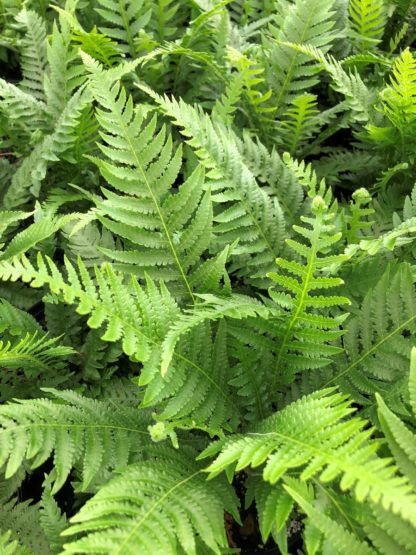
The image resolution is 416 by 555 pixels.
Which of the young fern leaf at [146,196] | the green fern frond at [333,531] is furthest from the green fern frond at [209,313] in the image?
the green fern frond at [333,531]

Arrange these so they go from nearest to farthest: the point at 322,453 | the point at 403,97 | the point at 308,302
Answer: the point at 322,453
the point at 308,302
the point at 403,97

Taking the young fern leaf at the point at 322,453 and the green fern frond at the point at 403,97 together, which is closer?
the young fern leaf at the point at 322,453

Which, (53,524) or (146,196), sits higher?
(146,196)

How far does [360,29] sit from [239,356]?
111 cm

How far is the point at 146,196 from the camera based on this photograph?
1.14 meters

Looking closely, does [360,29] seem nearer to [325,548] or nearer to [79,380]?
[79,380]

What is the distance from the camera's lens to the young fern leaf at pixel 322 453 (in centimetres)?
68

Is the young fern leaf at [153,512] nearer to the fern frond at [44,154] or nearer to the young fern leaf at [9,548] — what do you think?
the young fern leaf at [9,548]

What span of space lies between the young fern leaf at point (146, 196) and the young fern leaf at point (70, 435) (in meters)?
0.29

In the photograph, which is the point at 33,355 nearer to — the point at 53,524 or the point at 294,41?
the point at 53,524

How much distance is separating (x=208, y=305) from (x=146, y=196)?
0.26 meters

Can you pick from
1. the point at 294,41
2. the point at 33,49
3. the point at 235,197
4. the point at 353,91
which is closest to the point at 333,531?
the point at 235,197

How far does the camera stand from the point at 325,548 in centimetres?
84

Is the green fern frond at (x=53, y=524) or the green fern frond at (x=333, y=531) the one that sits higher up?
the green fern frond at (x=333, y=531)
